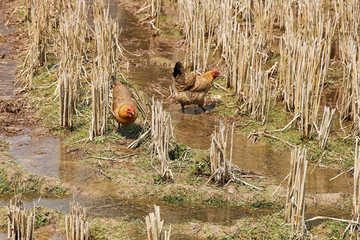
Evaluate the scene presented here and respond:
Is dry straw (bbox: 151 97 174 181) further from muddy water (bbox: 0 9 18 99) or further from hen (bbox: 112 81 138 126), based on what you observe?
muddy water (bbox: 0 9 18 99)

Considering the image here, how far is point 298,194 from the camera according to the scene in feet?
18.9

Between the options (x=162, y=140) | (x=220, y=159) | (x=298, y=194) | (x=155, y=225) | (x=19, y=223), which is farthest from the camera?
(x=162, y=140)

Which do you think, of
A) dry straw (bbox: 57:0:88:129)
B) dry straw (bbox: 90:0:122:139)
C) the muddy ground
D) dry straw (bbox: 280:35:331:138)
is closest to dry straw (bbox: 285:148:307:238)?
the muddy ground

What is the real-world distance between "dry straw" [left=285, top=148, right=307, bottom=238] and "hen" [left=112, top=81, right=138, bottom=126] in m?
3.01

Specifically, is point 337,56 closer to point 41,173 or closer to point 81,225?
point 41,173

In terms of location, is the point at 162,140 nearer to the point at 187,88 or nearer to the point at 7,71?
the point at 187,88

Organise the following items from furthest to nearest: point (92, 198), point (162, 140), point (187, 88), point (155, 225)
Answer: point (187, 88) → point (162, 140) → point (92, 198) → point (155, 225)

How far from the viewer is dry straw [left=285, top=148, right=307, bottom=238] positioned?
5.74m

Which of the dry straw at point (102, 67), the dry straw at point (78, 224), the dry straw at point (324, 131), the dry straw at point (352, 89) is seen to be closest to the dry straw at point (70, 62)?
the dry straw at point (102, 67)

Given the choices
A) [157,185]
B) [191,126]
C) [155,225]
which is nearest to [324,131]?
[191,126]

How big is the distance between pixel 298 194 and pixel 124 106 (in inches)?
136

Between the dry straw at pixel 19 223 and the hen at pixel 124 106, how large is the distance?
309 cm

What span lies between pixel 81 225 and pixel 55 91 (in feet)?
16.0

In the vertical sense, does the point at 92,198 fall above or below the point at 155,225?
below
